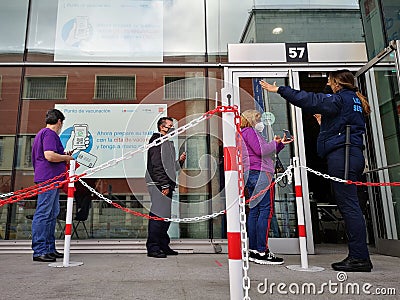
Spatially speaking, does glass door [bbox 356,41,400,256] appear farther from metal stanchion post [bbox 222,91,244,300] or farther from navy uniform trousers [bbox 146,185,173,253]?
metal stanchion post [bbox 222,91,244,300]

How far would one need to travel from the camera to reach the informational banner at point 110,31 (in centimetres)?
538

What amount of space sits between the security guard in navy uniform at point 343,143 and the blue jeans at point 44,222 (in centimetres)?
250

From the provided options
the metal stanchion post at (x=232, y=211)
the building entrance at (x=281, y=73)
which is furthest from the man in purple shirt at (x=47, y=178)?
the metal stanchion post at (x=232, y=211)

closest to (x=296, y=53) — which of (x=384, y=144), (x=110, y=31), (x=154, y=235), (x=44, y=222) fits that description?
(x=384, y=144)

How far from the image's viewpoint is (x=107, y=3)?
5.71 metres

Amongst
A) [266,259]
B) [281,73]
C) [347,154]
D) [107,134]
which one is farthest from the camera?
[107,134]

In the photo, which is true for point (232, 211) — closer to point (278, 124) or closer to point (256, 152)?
point (256, 152)

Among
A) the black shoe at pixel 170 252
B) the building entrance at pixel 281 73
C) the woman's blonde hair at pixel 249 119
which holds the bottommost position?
the black shoe at pixel 170 252

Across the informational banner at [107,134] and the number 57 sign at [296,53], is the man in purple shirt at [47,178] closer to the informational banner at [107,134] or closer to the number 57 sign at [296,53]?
the informational banner at [107,134]

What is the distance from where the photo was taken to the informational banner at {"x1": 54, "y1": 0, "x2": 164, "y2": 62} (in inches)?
212

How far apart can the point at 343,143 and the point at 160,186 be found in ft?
6.87

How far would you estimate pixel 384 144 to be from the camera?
4.48 metres

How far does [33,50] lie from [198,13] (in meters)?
2.70

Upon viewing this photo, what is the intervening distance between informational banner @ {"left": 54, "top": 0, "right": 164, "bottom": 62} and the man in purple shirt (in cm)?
194
